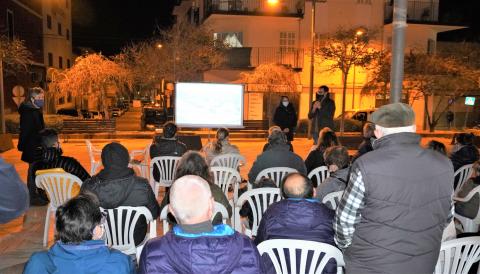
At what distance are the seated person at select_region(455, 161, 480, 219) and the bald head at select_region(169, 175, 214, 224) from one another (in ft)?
12.1

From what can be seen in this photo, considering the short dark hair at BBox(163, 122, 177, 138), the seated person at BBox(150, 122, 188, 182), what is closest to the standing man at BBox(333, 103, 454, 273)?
the seated person at BBox(150, 122, 188, 182)

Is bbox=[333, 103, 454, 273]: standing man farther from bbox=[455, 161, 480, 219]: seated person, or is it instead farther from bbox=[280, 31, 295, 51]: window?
bbox=[280, 31, 295, 51]: window

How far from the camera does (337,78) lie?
80.0 ft

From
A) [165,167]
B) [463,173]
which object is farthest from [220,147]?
[463,173]

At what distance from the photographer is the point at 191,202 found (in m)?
2.07

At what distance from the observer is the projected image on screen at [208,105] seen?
9.19 m

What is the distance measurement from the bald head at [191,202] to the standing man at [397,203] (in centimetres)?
86

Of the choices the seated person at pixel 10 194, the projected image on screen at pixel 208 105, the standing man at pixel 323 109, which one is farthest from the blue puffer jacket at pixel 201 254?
the standing man at pixel 323 109

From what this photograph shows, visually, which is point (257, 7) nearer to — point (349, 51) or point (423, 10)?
point (349, 51)

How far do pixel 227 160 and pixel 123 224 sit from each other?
10.7 feet

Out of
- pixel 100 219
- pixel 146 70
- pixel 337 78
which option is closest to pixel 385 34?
pixel 337 78

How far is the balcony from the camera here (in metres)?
24.0

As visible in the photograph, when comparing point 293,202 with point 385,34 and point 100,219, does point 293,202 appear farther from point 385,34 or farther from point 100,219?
point 385,34

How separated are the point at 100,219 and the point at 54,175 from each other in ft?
9.01
